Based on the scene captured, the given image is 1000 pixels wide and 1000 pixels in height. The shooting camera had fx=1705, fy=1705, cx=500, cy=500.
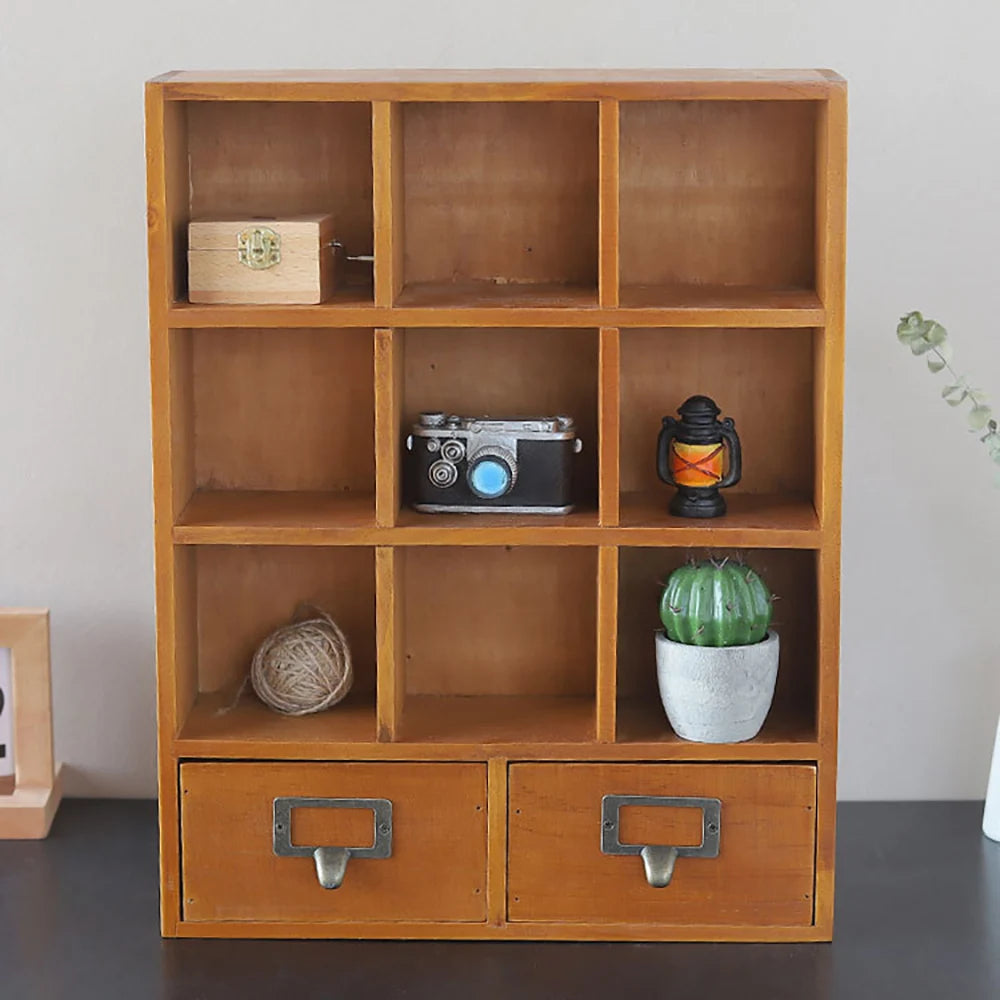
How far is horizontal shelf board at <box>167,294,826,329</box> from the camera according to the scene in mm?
1823

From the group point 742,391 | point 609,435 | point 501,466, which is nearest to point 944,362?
point 742,391

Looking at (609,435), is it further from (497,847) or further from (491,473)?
(497,847)

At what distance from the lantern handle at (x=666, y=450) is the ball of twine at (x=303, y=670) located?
1.43 feet

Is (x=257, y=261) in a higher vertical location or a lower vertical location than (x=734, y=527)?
A: higher

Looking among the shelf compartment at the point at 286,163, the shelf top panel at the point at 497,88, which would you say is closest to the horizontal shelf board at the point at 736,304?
the shelf top panel at the point at 497,88

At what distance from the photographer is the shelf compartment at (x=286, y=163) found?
6.62 ft

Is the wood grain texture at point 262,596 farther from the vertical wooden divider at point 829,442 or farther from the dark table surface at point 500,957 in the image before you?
the vertical wooden divider at point 829,442

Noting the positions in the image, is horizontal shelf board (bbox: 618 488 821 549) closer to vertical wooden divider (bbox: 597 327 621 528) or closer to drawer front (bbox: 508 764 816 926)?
vertical wooden divider (bbox: 597 327 621 528)

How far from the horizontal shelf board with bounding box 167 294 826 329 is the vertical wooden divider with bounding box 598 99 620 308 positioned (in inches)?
0.9

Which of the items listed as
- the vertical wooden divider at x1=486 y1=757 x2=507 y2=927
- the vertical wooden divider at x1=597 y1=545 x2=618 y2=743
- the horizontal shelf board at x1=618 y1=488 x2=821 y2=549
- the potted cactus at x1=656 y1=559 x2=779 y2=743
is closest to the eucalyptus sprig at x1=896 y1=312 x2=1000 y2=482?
the horizontal shelf board at x1=618 y1=488 x2=821 y2=549

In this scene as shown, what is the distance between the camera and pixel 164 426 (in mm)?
1865

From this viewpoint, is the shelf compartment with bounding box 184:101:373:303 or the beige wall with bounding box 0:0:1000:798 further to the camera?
the beige wall with bounding box 0:0:1000:798

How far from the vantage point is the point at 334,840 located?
192 centimetres

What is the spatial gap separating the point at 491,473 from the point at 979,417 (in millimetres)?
589
